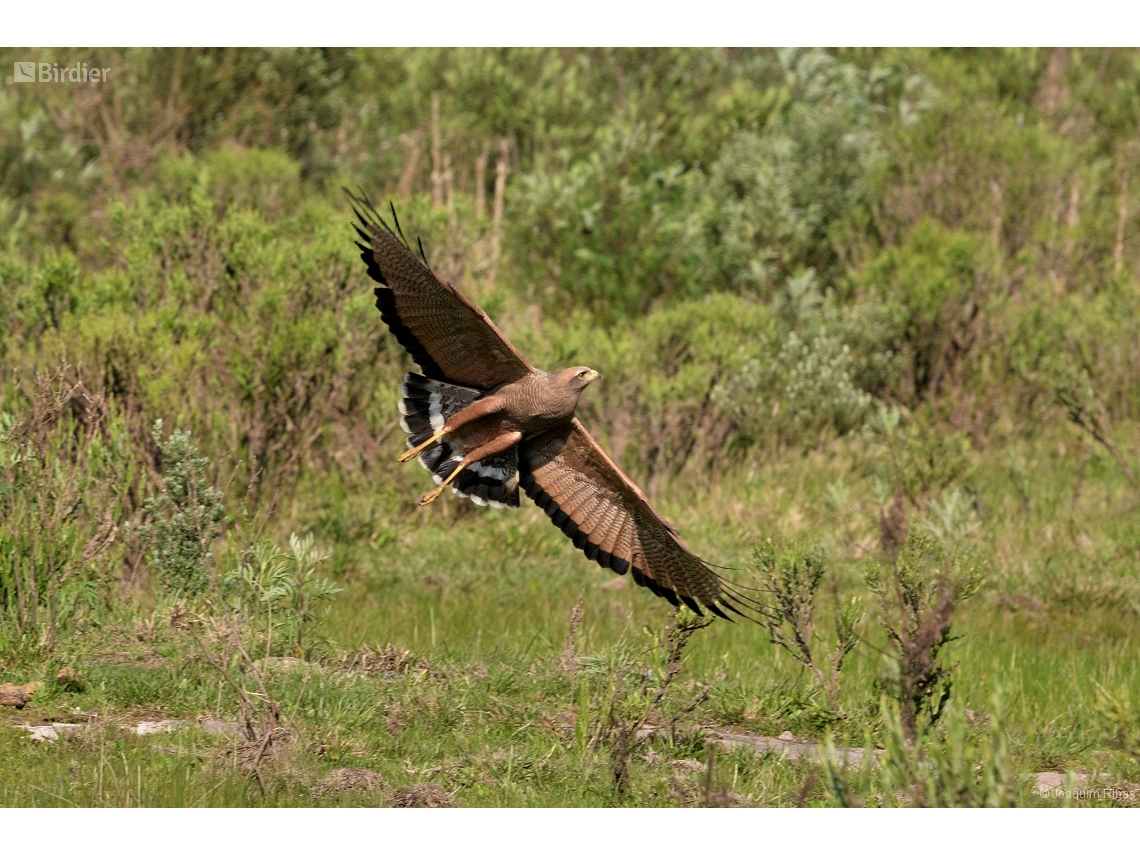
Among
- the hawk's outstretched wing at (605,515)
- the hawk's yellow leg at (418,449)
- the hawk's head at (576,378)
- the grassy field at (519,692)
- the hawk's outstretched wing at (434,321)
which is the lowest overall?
the grassy field at (519,692)

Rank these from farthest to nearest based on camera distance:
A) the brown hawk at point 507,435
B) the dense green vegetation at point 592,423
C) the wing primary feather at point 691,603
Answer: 1. the brown hawk at point 507,435
2. the wing primary feather at point 691,603
3. the dense green vegetation at point 592,423

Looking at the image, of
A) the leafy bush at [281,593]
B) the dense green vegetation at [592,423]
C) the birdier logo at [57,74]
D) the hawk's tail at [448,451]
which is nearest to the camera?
the dense green vegetation at [592,423]

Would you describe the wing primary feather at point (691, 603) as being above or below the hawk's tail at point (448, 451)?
below

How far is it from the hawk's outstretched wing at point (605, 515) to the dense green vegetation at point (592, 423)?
0.37 m

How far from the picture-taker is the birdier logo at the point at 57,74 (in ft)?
49.7

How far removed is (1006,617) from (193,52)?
10.6 metres

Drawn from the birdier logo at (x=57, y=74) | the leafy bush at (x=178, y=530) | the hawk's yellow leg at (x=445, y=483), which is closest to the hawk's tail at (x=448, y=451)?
the hawk's yellow leg at (x=445, y=483)

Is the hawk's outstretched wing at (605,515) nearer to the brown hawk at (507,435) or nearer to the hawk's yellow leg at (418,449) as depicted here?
the brown hawk at (507,435)

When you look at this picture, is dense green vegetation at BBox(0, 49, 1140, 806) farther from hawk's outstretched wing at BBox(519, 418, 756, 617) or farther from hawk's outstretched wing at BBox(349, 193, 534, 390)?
hawk's outstretched wing at BBox(349, 193, 534, 390)

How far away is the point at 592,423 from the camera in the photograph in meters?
10.8

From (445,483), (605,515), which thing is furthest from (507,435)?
(605,515)

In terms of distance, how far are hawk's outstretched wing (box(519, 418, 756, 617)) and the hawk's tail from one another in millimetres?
170

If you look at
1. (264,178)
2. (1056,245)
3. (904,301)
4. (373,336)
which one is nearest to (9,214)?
(264,178)

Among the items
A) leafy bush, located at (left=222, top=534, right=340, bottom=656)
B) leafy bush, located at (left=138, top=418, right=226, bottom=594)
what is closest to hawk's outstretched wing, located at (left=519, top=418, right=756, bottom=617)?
leafy bush, located at (left=222, top=534, right=340, bottom=656)
